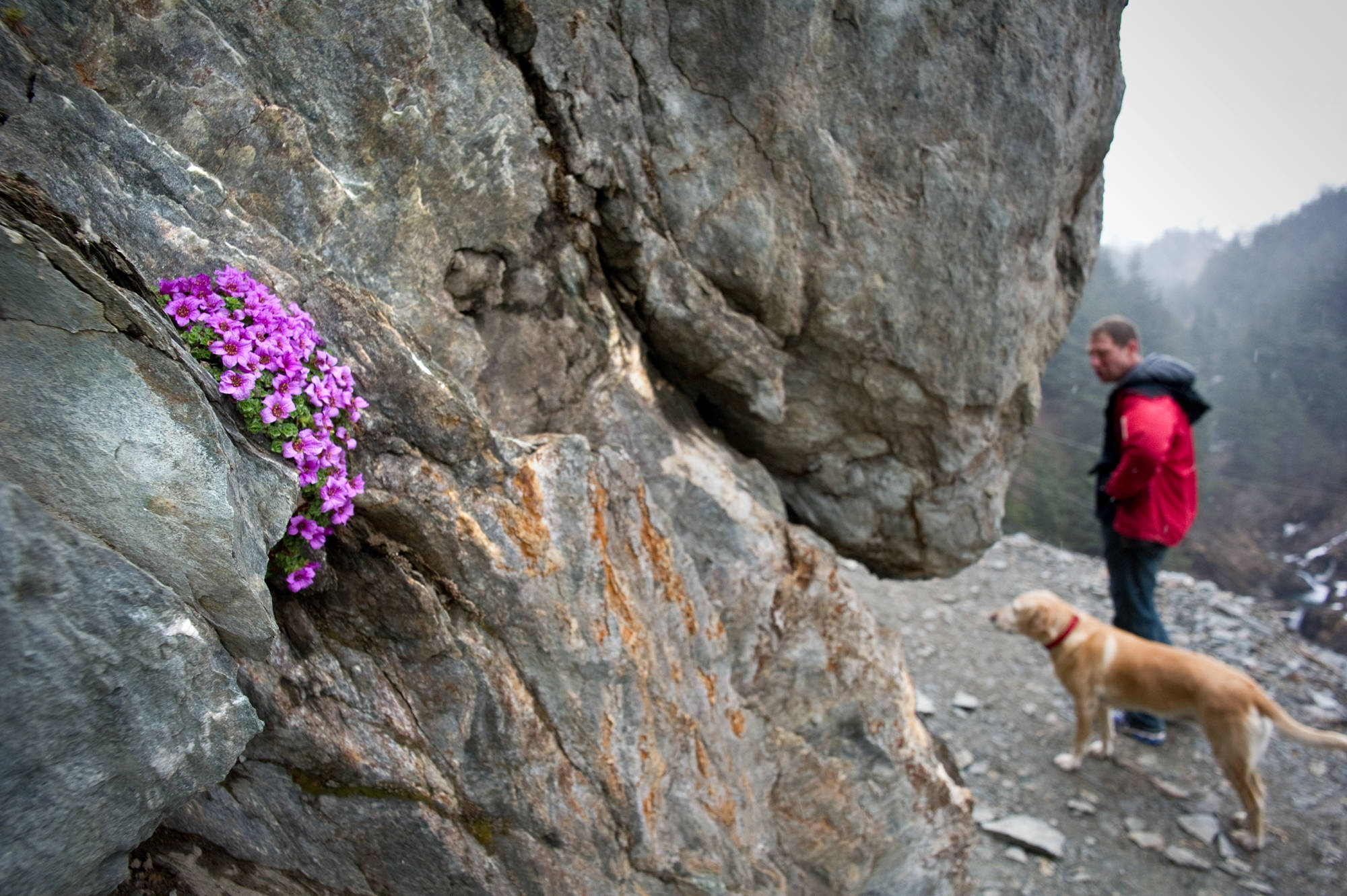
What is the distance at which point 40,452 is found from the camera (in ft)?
6.57

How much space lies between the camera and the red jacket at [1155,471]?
7211 millimetres

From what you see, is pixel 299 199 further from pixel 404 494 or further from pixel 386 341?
pixel 404 494

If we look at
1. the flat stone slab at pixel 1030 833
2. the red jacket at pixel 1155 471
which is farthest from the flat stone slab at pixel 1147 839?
the red jacket at pixel 1155 471

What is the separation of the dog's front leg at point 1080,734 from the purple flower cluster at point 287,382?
7554 millimetres

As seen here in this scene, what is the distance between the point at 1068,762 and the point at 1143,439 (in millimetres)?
3452

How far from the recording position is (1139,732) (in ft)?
26.4

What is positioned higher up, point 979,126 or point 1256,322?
point 1256,322

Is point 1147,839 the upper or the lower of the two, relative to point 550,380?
upper

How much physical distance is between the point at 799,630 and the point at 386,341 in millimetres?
3149

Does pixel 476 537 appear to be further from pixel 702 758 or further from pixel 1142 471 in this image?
pixel 1142 471

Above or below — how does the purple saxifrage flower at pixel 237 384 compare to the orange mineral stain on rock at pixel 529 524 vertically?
below

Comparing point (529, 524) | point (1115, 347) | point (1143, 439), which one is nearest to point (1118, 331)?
point (1115, 347)

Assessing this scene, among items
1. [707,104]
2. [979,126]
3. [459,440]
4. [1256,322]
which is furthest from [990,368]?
[1256,322]

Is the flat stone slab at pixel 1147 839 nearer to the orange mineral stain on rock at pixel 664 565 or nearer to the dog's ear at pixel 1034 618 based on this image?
the dog's ear at pixel 1034 618
